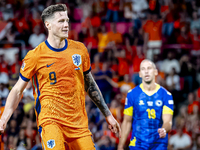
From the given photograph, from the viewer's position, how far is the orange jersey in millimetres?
4215

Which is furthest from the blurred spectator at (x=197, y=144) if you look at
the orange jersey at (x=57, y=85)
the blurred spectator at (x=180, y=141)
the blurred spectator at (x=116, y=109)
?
the orange jersey at (x=57, y=85)

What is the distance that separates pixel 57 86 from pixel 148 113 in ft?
7.64

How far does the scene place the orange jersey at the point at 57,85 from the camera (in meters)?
4.21

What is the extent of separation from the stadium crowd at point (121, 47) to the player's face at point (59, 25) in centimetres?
528

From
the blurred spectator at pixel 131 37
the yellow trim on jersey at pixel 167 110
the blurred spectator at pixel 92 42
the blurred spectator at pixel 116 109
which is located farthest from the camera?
the blurred spectator at pixel 131 37

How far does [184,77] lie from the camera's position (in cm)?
1177

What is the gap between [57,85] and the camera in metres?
4.25

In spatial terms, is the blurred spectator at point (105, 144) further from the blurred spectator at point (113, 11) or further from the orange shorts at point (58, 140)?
the blurred spectator at point (113, 11)

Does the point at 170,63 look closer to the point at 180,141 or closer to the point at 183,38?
the point at 183,38

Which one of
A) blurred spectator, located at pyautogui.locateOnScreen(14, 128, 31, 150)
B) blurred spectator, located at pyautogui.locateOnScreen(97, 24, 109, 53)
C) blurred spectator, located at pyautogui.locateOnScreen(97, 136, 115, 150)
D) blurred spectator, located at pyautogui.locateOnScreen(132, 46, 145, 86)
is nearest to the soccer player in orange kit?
blurred spectator, located at pyautogui.locateOnScreen(14, 128, 31, 150)

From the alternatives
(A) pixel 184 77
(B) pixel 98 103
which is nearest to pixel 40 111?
(B) pixel 98 103

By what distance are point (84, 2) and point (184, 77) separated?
4.88m

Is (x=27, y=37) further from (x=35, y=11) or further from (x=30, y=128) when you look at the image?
(x=30, y=128)

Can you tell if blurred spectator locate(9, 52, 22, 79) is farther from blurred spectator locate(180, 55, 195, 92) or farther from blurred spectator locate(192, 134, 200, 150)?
blurred spectator locate(192, 134, 200, 150)
